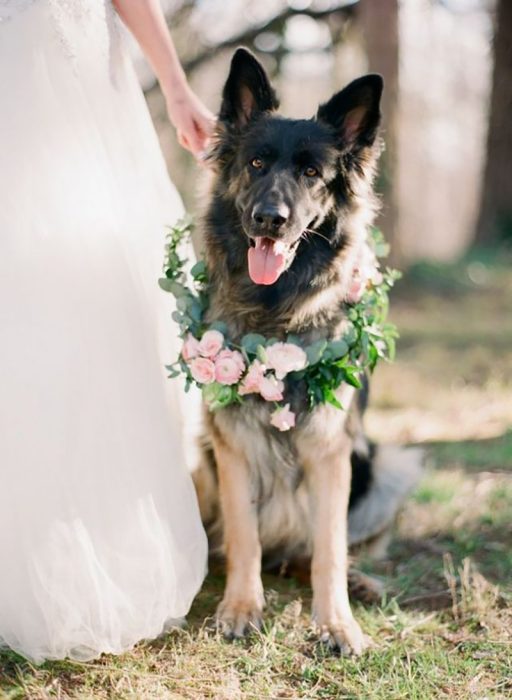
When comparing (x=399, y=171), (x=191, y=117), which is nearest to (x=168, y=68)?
(x=191, y=117)

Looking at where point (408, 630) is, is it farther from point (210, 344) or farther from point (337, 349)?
point (210, 344)

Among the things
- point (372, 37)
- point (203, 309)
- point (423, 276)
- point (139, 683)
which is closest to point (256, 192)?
point (203, 309)

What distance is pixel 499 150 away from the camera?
11.3 m

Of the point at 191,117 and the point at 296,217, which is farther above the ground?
the point at 191,117

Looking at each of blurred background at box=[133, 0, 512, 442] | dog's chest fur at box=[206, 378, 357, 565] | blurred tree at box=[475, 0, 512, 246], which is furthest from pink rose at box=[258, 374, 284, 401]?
blurred tree at box=[475, 0, 512, 246]

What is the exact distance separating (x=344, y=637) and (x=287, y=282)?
4.49 ft

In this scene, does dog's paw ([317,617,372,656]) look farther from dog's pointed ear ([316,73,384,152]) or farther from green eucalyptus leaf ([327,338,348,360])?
dog's pointed ear ([316,73,384,152])

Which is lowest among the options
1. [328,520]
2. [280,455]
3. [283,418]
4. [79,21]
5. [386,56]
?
[328,520]

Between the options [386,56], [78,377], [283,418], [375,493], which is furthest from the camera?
[386,56]

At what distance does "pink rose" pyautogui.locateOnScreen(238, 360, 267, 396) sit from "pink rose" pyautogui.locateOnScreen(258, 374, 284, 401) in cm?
1

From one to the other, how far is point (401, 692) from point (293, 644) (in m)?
0.47

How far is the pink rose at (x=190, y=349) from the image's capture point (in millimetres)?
2970

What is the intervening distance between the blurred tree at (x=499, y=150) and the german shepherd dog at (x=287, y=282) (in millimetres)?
8671

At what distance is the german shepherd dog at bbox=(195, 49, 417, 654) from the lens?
301 cm
